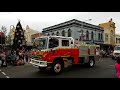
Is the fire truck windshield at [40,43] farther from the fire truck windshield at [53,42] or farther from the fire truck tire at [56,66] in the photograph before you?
the fire truck tire at [56,66]

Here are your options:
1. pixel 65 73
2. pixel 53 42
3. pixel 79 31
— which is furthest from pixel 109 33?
pixel 53 42

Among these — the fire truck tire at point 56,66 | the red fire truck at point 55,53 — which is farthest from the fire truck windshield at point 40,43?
the fire truck tire at point 56,66

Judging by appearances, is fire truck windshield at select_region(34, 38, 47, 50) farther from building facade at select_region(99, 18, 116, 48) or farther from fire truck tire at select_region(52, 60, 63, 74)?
building facade at select_region(99, 18, 116, 48)

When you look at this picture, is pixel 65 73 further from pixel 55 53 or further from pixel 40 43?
pixel 40 43

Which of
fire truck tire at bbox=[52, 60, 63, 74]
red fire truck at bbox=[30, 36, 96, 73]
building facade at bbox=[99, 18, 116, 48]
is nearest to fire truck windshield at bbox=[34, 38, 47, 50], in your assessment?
red fire truck at bbox=[30, 36, 96, 73]

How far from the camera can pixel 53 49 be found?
12227mm

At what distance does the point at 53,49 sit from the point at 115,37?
48.8 meters

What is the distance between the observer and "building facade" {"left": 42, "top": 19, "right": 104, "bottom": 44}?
1565 inches

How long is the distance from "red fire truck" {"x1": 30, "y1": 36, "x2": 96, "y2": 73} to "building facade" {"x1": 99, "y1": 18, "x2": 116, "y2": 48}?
3746 cm

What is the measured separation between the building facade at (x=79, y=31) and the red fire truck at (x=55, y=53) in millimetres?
24338

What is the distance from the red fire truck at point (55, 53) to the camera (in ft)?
39.3

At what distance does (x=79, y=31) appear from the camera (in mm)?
40062

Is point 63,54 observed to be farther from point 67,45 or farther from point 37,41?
point 37,41

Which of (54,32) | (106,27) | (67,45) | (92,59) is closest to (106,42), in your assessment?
(106,27)
